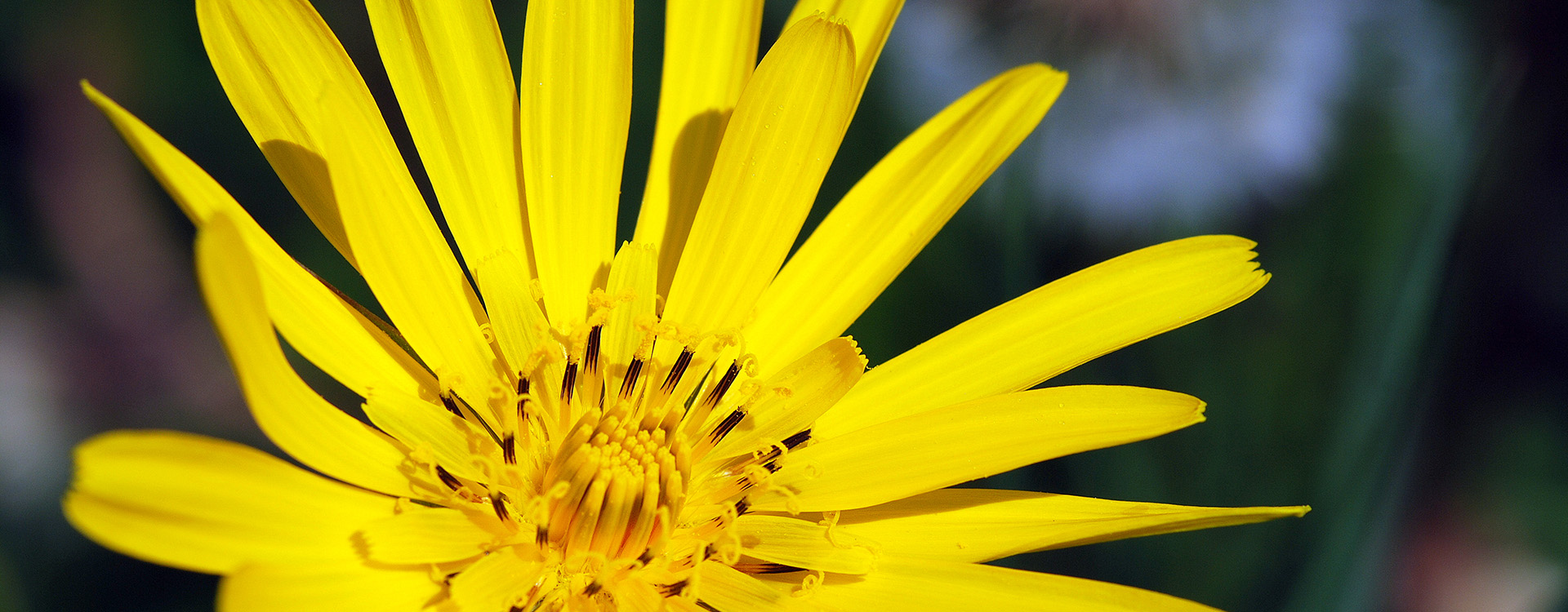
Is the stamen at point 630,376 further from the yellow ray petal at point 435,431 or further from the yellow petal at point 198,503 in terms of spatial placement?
the yellow petal at point 198,503

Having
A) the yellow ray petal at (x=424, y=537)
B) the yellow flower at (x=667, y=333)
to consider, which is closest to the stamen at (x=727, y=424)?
the yellow flower at (x=667, y=333)

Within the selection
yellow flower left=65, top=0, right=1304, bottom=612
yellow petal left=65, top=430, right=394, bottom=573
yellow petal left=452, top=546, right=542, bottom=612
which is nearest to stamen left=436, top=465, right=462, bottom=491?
yellow flower left=65, top=0, right=1304, bottom=612

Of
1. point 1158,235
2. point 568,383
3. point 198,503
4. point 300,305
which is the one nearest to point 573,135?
point 568,383

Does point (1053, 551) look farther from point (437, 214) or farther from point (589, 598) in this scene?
point (437, 214)

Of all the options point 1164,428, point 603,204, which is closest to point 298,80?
point 603,204

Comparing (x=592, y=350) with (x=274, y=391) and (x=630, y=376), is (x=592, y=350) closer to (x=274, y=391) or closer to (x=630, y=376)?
(x=630, y=376)
